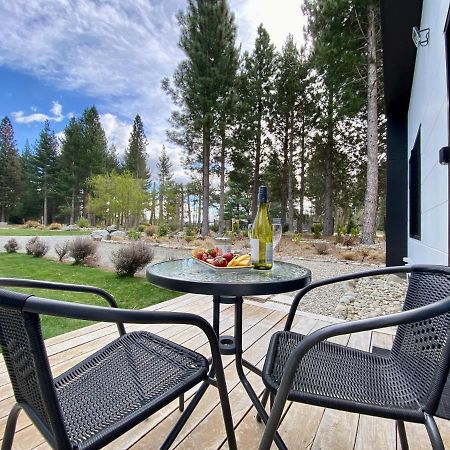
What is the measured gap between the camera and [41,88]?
52.8 ft

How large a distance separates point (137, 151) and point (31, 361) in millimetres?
26092

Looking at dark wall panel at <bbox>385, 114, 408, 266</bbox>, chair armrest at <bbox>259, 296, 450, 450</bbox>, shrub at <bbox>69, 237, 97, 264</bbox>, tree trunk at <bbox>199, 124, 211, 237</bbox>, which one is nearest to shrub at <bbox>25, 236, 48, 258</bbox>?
shrub at <bbox>69, 237, 97, 264</bbox>

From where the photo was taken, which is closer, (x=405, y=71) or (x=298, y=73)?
(x=405, y=71)

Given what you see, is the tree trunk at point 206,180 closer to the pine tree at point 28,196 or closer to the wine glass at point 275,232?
the wine glass at point 275,232

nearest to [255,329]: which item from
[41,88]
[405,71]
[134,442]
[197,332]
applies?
[197,332]

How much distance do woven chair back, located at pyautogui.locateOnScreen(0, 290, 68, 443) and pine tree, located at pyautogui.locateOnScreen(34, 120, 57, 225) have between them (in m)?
29.2

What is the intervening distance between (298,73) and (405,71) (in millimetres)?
9749

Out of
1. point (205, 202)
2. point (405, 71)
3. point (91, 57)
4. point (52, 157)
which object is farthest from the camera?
point (52, 157)

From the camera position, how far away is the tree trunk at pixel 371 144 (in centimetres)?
698

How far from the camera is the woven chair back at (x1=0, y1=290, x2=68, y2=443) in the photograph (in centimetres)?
56

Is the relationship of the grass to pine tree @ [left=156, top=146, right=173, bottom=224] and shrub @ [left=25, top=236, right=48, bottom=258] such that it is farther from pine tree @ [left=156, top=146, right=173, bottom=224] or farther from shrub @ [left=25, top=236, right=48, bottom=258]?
pine tree @ [left=156, top=146, right=173, bottom=224]

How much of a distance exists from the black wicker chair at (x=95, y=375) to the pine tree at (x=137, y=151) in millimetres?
24750

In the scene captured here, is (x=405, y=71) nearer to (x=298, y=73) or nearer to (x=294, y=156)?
(x=298, y=73)

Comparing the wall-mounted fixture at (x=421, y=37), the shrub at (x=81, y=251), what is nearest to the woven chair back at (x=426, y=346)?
the wall-mounted fixture at (x=421, y=37)
